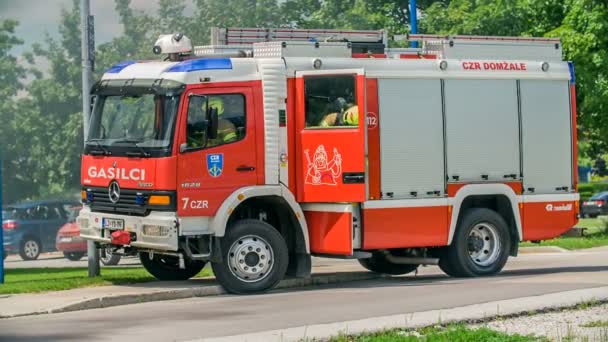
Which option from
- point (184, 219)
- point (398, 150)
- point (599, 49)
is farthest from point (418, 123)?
point (599, 49)

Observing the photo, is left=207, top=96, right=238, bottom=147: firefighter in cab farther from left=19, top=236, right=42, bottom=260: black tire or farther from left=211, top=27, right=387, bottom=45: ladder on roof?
left=19, top=236, right=42, bottom=260: black tire

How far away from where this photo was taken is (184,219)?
15539 mm

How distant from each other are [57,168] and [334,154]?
3701cm

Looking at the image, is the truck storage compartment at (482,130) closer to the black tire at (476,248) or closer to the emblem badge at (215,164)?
the black tire at (476,248)

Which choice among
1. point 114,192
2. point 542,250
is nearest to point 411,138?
point 114,192

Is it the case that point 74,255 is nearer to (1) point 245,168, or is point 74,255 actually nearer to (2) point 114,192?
(2) point 114,192

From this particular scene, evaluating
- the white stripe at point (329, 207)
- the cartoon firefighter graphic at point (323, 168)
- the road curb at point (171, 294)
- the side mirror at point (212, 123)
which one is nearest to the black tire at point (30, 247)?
the road curb at point (171, 294)

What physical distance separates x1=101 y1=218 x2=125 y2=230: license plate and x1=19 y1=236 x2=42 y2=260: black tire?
20.8m

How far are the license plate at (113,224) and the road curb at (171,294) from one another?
1.07 metres

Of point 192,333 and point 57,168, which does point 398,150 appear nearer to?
point 192,333

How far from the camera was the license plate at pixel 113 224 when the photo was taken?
16006 mm

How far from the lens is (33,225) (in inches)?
1452

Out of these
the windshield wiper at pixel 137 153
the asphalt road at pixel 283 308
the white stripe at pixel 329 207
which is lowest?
the asphalt road at pixel 283 308

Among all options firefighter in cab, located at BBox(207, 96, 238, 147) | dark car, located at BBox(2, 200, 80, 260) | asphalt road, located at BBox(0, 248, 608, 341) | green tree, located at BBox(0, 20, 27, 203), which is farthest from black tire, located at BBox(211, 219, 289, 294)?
green tree, located at BBox(0, 20, 27, 203)
